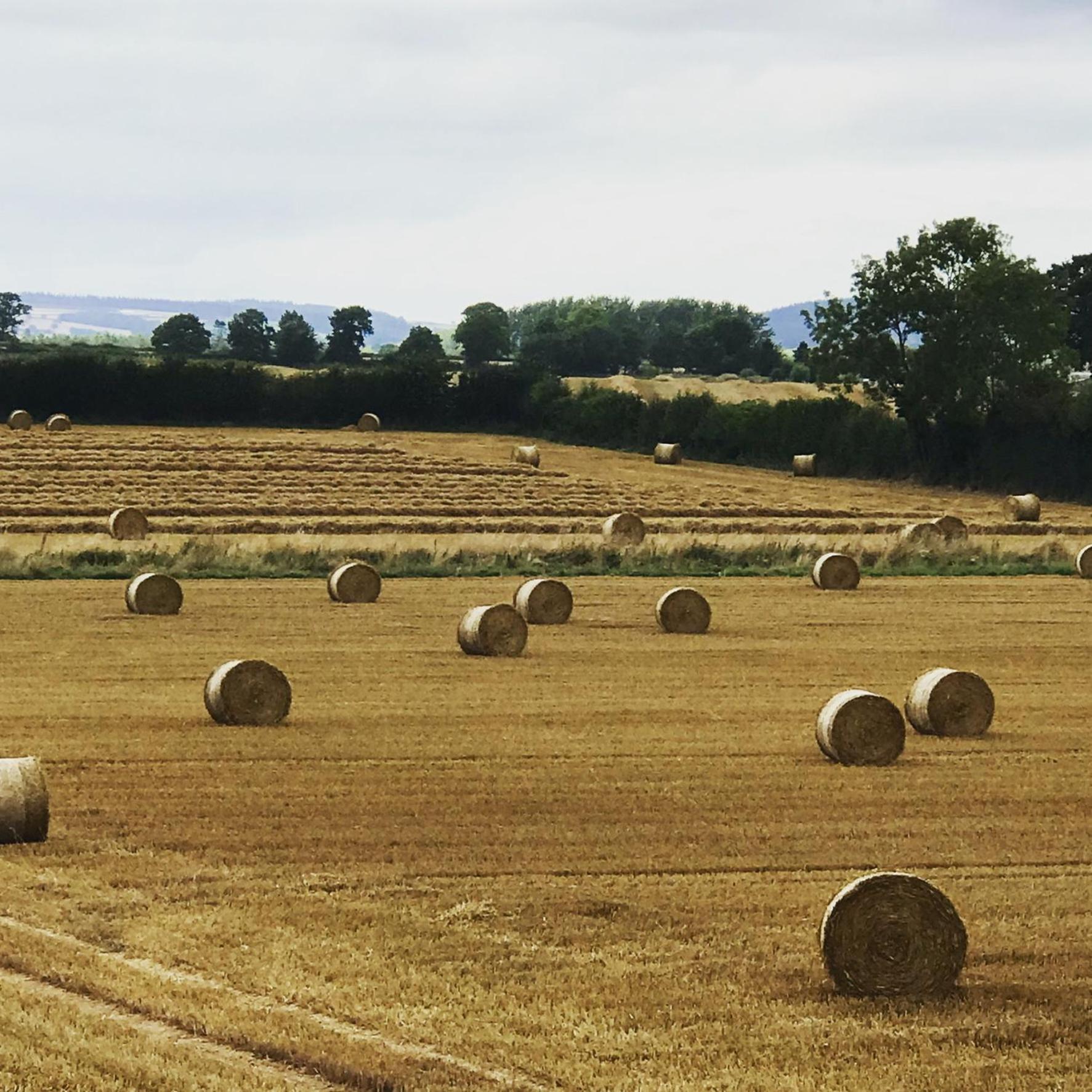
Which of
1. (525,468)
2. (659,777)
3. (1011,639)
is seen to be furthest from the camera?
(525,468)

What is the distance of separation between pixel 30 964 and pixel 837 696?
9.45 m

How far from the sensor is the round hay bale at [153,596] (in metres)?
32.2

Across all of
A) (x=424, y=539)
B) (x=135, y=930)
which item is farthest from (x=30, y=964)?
(x=424, y=539)

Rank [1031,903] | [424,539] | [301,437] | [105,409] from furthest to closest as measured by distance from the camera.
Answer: [105,409] < [301,437] < [424,539] < [1031,903]

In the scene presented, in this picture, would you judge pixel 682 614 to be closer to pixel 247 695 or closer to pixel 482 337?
pixel 247 695

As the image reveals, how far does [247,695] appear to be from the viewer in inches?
851

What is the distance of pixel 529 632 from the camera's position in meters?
30.9

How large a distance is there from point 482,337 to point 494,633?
126133 millimetres

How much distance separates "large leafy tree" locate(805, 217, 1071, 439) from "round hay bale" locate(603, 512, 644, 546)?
24.0 m

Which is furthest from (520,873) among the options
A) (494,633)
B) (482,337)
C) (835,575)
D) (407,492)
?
(482,337)

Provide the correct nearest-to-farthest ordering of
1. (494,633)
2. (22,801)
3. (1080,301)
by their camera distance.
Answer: (22,801), (494,633), (1080,301)

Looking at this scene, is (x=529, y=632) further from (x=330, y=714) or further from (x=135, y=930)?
(x=135, y=930)

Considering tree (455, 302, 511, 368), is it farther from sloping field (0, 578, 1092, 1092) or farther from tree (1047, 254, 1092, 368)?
sloping field (0, 578, 1092, 1092)

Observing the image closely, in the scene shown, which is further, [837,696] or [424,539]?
[424,539]
